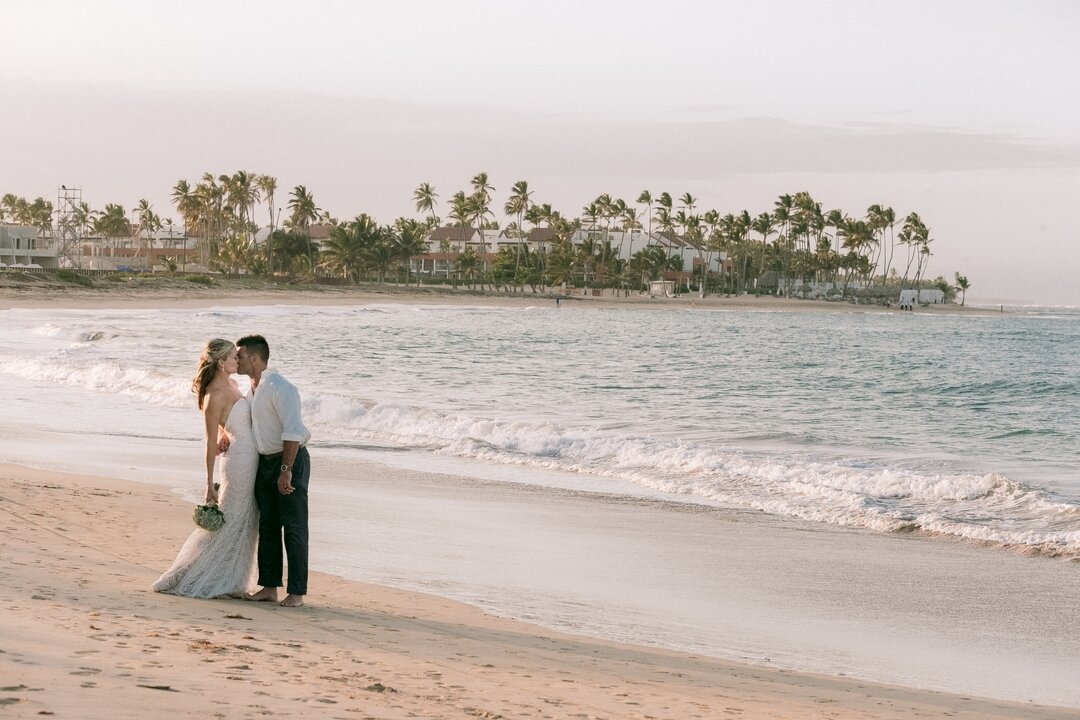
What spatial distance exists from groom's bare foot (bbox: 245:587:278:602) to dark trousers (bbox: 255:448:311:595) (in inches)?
1.4

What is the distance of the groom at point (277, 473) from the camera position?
7273 mm

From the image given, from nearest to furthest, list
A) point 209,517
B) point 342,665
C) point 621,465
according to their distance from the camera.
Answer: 1. point 342,665
2. point 209,517
3. point 621,465

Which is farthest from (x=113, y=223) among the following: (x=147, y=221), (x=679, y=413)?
(x=679, y=413)

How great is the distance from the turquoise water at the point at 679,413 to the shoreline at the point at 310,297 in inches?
886

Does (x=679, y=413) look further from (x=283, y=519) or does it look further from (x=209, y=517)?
(x=209, y=517)

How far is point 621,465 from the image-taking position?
1695 cm

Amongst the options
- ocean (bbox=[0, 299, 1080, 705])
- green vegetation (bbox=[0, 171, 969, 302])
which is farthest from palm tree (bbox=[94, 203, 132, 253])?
ocean (bbox=[0, 299, 1080, 705])

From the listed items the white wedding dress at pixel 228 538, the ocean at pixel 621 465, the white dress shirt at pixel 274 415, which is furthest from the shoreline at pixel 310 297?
the white dress shirt at pixel 274 415

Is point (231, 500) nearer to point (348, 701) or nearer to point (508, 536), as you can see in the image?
point (348, 701)

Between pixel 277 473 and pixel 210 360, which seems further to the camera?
pixel 277 473

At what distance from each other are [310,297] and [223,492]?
101571 mm

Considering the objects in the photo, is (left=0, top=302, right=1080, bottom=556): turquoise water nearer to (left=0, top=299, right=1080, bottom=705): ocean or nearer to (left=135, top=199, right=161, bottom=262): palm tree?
(left=0, top=299, right=1080, bottom=705): ocean

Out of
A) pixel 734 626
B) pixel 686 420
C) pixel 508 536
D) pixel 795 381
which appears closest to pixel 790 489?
pixel 508 536

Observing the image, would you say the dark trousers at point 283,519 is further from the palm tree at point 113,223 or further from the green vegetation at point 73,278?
the palm tree at point 113,223
